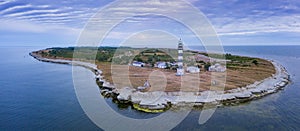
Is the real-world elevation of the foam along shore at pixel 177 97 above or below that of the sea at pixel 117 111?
above

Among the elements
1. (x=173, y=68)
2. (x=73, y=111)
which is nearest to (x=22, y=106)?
(x=73, y=111)

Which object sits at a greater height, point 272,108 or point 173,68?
point 173,68

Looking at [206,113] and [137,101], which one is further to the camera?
[137,101]

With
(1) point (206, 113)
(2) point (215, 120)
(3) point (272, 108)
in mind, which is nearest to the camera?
(2) point (215, 120)

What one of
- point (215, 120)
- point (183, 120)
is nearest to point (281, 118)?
point (215, 120)

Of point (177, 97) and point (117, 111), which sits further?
point (177, 97)

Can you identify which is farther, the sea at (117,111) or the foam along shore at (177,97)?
the foam along shore at (177,97)

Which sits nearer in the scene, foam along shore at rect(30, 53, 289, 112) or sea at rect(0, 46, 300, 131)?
sea at rect(0, 46, 300, 131)

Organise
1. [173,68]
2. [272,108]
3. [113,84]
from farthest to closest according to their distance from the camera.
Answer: [173,68] → [113,84] → [272,108]

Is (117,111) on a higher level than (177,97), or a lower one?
lower

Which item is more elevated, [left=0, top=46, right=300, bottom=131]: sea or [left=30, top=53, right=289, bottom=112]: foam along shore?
[left=30, top=53, right=289, bottom=112]: foam along shore

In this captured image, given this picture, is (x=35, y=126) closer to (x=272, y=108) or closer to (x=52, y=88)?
(x=52, y=88)
